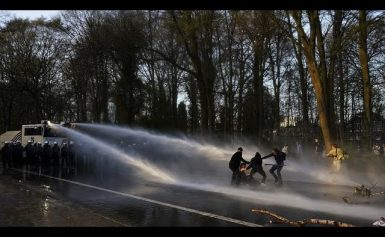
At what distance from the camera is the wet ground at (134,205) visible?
38.4ft

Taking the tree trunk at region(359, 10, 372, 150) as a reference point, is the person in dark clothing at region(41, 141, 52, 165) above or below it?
below

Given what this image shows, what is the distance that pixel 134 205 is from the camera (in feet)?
47.3

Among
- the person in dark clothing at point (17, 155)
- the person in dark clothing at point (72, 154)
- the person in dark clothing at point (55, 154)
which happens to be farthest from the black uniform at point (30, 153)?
the person in dark clothing at point (72, 154)

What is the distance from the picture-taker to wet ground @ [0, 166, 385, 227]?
38.4 ft

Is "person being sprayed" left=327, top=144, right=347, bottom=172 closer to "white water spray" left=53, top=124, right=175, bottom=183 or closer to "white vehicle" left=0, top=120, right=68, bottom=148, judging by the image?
"white water spray" left=53, top=124, right=175, bottom=183

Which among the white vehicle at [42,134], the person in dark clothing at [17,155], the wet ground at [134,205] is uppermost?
the white vehicle at [42,134]

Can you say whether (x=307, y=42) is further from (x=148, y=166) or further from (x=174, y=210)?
(x=174, y=210)

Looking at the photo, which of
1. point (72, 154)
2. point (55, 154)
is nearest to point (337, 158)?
point (72, 154)

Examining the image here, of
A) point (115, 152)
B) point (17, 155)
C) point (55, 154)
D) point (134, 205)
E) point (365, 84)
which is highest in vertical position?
point (365, 84)

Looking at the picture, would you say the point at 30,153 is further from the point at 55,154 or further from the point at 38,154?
the point at 55,154

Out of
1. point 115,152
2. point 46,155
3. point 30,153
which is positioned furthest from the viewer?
point 115,152

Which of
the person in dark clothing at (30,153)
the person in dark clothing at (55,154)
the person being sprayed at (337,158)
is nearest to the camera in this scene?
the person being sprayed at (337,158)

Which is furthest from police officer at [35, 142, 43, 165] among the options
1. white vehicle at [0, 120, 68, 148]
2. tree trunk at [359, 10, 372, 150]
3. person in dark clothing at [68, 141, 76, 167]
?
tree trunk at [359, 10, 372, 150]

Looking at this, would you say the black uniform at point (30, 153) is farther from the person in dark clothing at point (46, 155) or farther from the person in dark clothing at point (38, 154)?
the person in dark clothing at point (46, 155)
